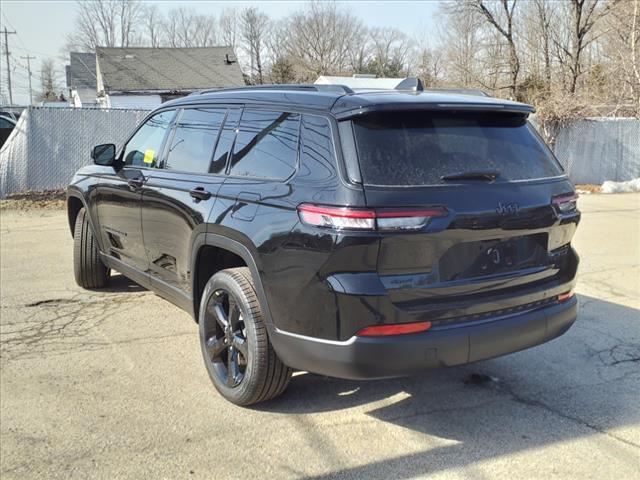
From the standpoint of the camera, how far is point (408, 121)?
3.04m

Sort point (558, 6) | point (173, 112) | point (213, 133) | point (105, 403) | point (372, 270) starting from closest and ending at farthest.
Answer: point (372, 270)
point (105, 403)
point (213, 133)
point (173, 112)
point (558, 6)

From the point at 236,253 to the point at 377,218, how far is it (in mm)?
1003

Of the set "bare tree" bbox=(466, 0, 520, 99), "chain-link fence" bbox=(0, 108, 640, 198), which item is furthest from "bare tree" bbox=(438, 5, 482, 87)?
"chain-link fence" bbox=(0, 108, 640, 198)

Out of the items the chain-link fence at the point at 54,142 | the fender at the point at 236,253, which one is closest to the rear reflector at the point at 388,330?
the fender at the point at 236,253

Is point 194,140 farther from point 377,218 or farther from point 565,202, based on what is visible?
point 565,202

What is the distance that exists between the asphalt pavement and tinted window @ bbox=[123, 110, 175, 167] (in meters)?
1.41

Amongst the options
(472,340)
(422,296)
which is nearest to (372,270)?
(422,296)

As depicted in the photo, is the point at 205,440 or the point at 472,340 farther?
the point at 205,440

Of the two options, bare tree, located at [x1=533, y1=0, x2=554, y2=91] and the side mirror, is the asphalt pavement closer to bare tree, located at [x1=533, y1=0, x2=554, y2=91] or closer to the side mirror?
the side mirror

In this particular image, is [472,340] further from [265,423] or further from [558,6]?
[558,6]

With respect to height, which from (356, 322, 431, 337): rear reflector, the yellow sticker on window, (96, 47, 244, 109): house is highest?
(96, 47, 244, 109): house

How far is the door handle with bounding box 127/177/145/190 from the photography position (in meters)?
4.55

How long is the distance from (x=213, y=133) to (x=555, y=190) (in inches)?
87.6

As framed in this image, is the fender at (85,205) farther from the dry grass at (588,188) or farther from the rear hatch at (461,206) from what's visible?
the dry grass at (588,188)
